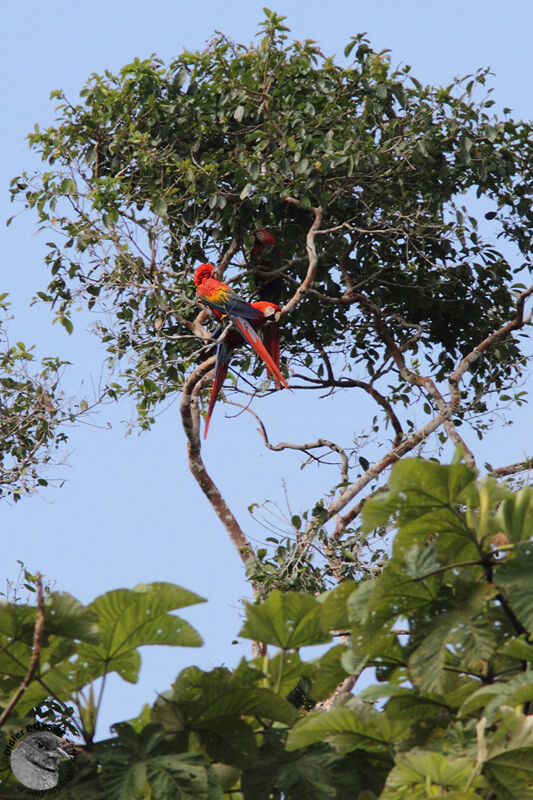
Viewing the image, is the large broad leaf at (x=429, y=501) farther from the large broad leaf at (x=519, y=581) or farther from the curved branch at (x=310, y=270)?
the curved branch at (x=310, y=270)

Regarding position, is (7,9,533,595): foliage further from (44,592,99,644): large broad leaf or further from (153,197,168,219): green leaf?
(44,592,99,644): large broad leaf

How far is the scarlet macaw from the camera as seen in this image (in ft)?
19.1

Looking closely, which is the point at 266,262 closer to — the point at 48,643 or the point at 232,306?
the point at 232,306

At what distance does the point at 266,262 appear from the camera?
21.1ft

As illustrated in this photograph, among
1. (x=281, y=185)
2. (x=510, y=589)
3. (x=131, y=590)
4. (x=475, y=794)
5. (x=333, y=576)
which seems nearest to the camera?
(x=475, y=794)

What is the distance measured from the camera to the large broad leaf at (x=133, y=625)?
181cm

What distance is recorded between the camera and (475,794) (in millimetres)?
1545

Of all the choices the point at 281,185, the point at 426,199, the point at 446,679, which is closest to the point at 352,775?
the point at 446,679

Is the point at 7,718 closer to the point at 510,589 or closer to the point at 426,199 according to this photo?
the point at 510,589

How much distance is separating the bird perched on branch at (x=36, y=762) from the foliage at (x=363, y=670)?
0.23 feet

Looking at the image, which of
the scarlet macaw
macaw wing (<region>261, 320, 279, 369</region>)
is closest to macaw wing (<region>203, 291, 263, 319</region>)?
the scarlet macaw

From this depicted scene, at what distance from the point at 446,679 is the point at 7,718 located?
32.1 inches

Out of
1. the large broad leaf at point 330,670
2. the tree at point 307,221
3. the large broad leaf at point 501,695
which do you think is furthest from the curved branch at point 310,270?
the large broad leaf at point 501,695

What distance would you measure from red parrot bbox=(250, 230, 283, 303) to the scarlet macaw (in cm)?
45
